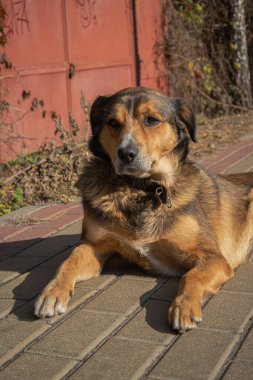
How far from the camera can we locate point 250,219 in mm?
4934

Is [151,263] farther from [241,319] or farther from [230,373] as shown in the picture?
[230,373]

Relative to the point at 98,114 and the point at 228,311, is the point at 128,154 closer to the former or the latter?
the point at 98,114

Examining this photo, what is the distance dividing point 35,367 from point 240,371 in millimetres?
999

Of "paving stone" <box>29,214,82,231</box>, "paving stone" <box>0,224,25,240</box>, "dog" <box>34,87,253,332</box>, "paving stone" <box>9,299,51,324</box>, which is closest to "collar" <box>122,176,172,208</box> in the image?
"dog" <box>34,87,253,332</box>

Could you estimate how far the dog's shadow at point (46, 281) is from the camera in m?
3.77

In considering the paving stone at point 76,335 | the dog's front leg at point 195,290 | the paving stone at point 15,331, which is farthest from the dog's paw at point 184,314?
the paving stone at point 15,331

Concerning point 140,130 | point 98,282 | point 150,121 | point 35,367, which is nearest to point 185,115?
point 150,121

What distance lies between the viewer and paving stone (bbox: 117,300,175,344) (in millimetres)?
3398

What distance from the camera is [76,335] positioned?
11.3 ft

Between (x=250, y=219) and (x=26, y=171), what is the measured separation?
3.27m

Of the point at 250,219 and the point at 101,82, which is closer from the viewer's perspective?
the point at 250,219

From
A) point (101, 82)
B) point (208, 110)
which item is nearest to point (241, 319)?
point (101, 82)

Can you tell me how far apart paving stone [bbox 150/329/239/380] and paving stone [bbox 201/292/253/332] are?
12cm

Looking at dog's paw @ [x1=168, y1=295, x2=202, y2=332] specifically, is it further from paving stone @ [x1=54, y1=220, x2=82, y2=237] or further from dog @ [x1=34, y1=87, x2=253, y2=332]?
paving stone @ [x1=54, y1=220, x2=82, y2=237]
